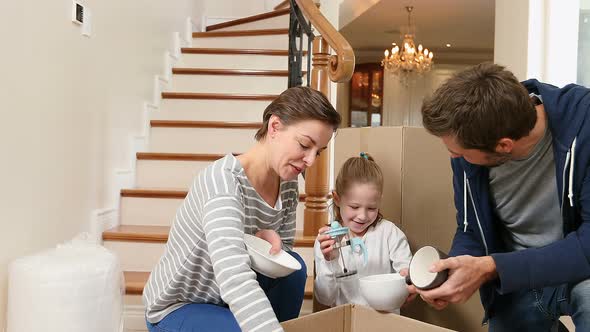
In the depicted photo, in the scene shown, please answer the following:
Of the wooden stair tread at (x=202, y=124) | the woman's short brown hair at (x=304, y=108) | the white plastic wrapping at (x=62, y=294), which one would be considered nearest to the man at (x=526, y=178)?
the woman's short brown hair at (x=304, y=108)

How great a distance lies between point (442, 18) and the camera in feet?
22.5

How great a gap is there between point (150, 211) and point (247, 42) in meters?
2.18

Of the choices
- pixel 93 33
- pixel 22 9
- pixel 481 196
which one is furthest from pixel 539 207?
pixel 93 33

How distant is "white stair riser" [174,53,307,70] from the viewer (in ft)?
13.9

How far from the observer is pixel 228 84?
4031 millimetres

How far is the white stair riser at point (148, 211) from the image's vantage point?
113 inches

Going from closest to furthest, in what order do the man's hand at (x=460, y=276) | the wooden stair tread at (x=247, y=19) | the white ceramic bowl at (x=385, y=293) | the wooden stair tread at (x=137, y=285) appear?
the man's hand at (x=460, y=276)
the white ceramic bowl at (x=385, y=293)
the wooden stair tread at (x=137, y=285)
the wooden stair tread at (x=247, y=19)

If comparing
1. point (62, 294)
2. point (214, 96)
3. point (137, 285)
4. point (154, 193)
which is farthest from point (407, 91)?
point (62, 294)

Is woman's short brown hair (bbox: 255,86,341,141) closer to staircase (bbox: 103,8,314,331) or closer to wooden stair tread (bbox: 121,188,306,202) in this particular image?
staircase (bbox: 103,8,314,331)

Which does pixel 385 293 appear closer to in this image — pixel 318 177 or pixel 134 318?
pixel 318 177

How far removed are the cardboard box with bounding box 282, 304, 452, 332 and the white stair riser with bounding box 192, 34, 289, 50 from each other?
3.47 m

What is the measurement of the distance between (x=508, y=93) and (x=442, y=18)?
240 inches

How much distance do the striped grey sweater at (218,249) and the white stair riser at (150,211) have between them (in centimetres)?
146

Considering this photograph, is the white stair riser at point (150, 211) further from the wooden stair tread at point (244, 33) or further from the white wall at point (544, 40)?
the wooden stair tread at point (244, 33)
